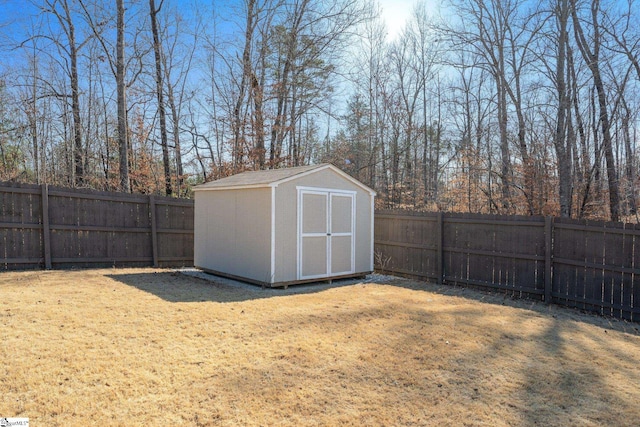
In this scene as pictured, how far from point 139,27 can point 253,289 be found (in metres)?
12.3

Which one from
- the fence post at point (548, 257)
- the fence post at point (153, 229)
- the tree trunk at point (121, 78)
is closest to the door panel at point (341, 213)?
the fence post at point (548, 257)

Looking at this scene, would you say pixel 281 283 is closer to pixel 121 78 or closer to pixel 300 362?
pixel 300 362

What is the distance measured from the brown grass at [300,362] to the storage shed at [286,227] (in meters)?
1.25

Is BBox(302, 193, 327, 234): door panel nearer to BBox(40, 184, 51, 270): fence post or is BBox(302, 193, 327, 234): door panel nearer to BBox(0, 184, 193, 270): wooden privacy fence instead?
BBox(0, 184, 193, 270): wooden privacy fence

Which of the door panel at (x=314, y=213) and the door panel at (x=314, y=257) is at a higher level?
the door panel at (x=314, y=213)

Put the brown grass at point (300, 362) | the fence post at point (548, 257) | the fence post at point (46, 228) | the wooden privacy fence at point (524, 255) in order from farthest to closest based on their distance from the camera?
the fence post at point (46, 228), the fence post at point (548, 257), the wooden privacy fence at point (524, 255), the brown grass at point (300, 362)

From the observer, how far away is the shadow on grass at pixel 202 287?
5.93m

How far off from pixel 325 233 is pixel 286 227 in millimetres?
939

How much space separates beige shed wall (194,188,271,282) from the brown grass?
1267 mm

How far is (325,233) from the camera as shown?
24.7 ft

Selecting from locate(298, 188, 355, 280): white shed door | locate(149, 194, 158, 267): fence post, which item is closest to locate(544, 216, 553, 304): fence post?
locate(298, 188, 355, 280): white shed door

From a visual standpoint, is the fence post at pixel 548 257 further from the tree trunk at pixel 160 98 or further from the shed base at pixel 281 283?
the tree trunk at pixel 160 98

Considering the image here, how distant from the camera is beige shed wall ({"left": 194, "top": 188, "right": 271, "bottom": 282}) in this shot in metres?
6.89

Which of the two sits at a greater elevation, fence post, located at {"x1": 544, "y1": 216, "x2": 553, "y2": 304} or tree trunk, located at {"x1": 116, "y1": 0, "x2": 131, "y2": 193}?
tree trunk, located at {"x1": 116, "y1": 0, "x2": 131, "y2": 193}
